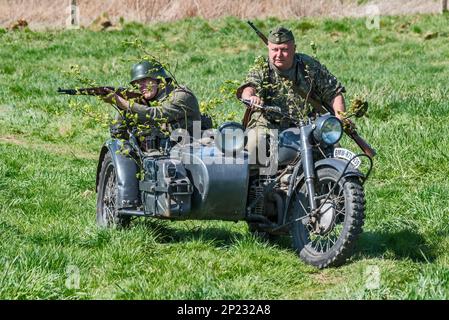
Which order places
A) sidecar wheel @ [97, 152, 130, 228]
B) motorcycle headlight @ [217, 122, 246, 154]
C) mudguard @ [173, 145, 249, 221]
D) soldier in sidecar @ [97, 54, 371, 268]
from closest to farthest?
soldier in sidecar @ [97, 54, 371, 268]
mudguard @ [173, 145, 249, 221]
motorcycle headlight @ [217, 122, 246, 154]
sidecar wheel @ [97, 152, 130, 228]

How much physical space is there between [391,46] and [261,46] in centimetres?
390

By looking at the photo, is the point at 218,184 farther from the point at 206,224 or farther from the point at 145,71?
the point at 206,224

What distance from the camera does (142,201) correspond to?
7.74 m

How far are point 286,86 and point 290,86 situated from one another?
Answer: 0.07 meters

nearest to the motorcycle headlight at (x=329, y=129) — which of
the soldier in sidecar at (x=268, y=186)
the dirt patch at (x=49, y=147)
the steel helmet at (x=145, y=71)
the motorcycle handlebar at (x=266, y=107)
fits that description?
the soldier in sidecar at (x=268, y=186)

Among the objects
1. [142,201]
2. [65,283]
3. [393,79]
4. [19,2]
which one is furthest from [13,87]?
[19,2]

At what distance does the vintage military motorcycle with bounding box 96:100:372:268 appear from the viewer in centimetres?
677

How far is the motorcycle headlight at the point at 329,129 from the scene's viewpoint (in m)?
6.93

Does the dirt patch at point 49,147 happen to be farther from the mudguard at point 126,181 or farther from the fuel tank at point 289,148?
the fuel tank at point 289,148

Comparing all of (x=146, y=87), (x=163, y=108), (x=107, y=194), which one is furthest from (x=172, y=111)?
(x=107, y=194)

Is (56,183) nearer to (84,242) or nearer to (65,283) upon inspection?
(84,242)

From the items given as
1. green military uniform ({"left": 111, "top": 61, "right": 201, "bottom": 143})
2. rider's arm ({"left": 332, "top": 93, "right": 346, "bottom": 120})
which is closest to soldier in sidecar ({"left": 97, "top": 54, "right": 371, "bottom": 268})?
green military uniform ({"left": 111, "top": 61, "right": 201, "bottom": 143})

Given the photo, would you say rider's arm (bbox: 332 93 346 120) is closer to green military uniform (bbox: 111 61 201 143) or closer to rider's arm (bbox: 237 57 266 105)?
rider's arm (bbox: 237 57 266 105)

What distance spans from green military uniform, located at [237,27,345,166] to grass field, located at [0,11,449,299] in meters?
1.01
